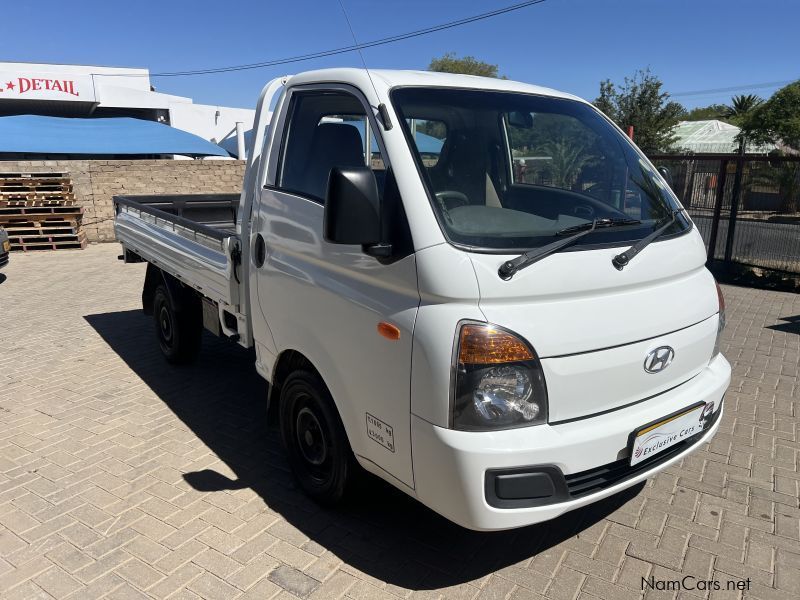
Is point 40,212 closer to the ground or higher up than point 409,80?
closer to the ground

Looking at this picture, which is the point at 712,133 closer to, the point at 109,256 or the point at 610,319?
the point at 109,256

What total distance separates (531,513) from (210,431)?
2.68 m

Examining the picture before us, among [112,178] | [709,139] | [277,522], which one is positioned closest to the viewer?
→ [277,522]

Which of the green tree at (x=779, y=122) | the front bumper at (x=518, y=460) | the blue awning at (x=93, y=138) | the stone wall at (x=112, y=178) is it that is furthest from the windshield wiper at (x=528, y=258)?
the green tree at (x=779, y=122)

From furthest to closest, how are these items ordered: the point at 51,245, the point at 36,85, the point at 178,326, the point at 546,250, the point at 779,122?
the point at 779,122 → the point at 36,85 → the point at 51,245 → the point at 178,326 → the point at 546,250

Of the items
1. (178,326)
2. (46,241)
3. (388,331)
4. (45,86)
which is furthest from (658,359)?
(45,86)

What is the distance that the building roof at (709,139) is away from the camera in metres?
34.0

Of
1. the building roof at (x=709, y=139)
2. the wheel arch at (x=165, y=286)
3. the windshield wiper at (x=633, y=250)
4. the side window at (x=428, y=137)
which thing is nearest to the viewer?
the windshield wiper at (x=633, y=250)

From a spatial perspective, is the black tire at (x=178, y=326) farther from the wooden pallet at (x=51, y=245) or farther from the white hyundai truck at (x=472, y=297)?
the wooden pallet at (x=51, y=245)

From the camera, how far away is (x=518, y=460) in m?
2.13

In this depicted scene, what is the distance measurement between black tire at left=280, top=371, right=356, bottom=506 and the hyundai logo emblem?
142 centimetres

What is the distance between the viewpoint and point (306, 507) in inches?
126

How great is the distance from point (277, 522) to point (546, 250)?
6.57ft

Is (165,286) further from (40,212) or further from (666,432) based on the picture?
(40,212)
